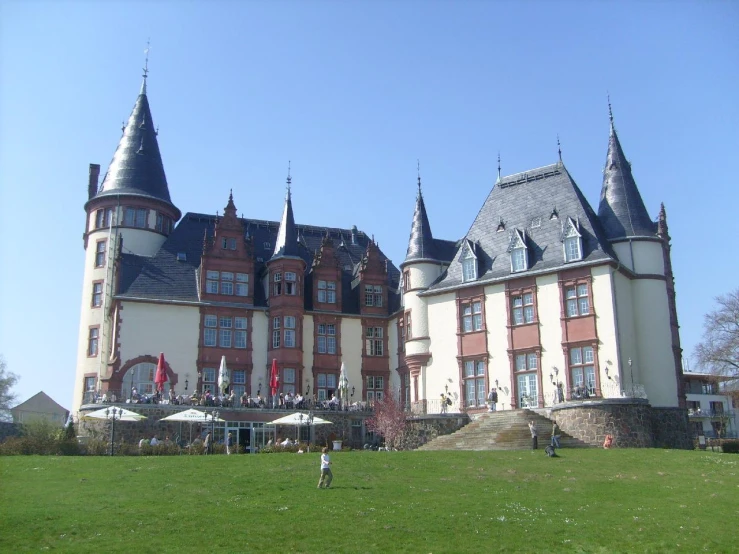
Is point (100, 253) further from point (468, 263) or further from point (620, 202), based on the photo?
point (620, 202)

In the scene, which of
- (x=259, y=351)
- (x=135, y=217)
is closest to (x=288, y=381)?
(x=259, y=351)

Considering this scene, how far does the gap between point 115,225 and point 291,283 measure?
13341 mm

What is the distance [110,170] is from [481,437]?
117 ft

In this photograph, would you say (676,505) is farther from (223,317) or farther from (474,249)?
(223,317)

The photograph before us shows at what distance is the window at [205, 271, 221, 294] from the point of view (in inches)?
2165

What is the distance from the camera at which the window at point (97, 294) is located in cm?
5513

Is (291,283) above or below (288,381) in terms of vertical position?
above

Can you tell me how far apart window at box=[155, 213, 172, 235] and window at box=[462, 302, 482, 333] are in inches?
920

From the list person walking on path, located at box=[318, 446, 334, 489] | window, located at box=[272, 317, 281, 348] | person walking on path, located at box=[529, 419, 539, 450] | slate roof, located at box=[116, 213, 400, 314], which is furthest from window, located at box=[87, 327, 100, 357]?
person walking on path, located at box=[318, 446, 334, 489]

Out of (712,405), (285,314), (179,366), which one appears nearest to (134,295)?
(179,366)

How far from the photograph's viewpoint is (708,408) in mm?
90000

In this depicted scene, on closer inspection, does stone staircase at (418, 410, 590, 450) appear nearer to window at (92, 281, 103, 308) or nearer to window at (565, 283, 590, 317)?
window at (565, 283, 590, 317)

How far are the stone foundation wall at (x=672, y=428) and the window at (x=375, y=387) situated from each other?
772 inches

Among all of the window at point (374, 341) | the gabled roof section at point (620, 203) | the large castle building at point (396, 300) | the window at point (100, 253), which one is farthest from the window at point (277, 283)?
the gabled roof section at point (620, 203)
